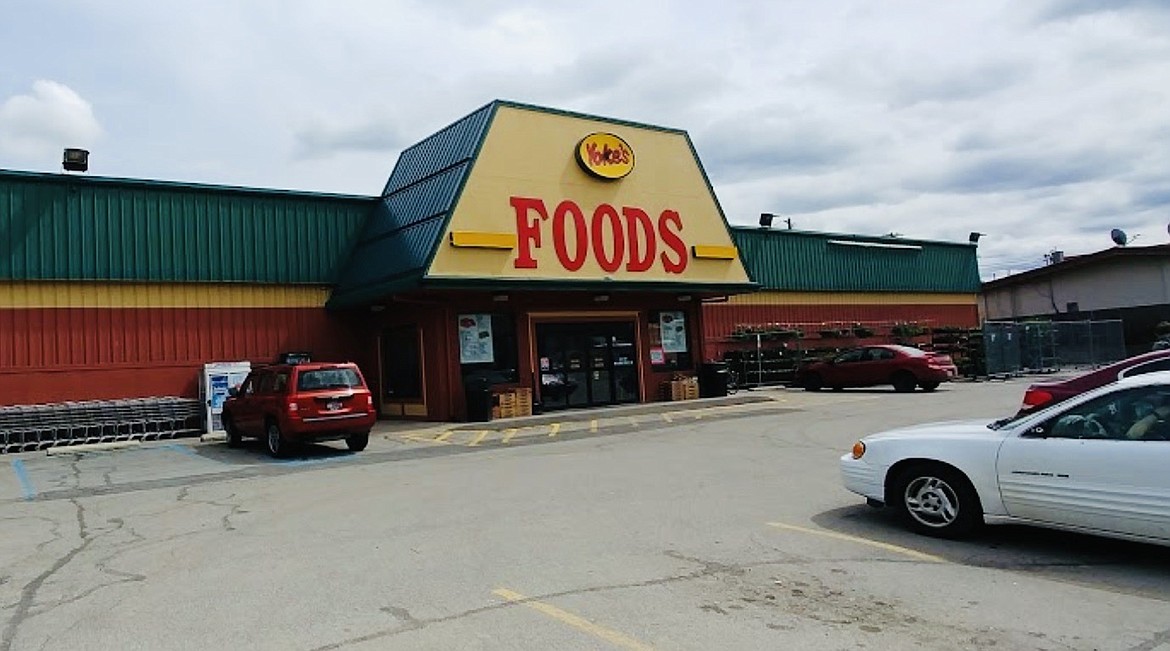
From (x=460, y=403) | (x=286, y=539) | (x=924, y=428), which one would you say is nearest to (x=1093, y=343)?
(x=460, y=403)

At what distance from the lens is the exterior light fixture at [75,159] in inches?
806

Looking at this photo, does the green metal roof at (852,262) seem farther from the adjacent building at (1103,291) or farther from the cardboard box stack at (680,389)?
the cardboard box stack at (680,389)

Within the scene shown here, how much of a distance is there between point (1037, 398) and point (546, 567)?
722 cm

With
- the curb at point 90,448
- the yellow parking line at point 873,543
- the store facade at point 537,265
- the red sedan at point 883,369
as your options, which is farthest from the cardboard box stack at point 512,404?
the yellow parking line at point 873,543

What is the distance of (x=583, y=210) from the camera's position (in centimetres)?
2273

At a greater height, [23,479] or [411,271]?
[411,271]

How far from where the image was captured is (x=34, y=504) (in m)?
11.2

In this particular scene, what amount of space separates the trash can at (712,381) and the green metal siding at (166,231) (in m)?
A: 10.9

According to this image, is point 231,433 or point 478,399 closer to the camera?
point 231,433

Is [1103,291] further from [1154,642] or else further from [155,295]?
[1154,642]

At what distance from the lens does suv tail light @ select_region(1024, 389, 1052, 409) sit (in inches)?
419

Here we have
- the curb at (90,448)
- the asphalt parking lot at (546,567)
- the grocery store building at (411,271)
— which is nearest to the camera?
the asphalt parking lot at (546,567)

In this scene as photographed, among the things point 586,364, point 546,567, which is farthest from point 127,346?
point 546,567

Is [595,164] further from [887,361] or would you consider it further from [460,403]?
[887,361]
